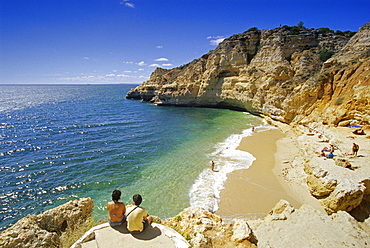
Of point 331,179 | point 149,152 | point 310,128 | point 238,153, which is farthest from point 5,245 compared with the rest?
point 310,128

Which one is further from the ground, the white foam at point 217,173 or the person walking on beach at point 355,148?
the person walking on beach at point 355,148

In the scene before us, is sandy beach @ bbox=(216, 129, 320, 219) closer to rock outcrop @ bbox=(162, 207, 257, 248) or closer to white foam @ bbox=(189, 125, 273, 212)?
white foam @ bbox=(189, 125, 273, 212)

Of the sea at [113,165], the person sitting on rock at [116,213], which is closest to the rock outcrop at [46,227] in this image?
the person sitting on rock at [116,213]

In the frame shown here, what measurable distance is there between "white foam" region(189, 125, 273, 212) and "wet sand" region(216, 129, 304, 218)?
1.46 ft

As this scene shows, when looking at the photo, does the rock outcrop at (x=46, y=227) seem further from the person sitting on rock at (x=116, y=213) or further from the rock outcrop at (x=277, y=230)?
the rock outcrop at (x=277, y=230)

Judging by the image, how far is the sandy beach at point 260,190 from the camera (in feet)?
33.1

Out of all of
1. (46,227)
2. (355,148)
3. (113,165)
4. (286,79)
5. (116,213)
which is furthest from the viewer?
(286,79)

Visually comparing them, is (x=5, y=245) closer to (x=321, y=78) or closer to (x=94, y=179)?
(x=94, y=179)

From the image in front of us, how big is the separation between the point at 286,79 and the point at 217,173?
24.2 meters

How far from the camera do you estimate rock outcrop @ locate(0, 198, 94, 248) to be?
4.43m

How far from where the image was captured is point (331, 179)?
9312 mm

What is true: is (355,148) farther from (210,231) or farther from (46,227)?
(46,227)

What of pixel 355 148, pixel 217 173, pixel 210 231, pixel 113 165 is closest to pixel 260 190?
pixel 217 173

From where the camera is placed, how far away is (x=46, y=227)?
5570 mm
